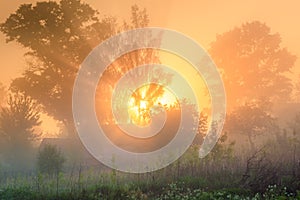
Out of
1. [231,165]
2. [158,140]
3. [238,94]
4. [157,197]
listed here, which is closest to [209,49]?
[238,94]

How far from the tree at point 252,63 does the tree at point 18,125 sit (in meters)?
30.5

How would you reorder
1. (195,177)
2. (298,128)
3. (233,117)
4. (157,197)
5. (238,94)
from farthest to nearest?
(238,94)
(233,117)
(298,128)
(195,177)
(157,197)

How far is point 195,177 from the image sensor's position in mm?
19938

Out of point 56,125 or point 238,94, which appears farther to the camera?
point 56,125

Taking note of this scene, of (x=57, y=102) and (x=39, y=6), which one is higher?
(x=39, y=6)

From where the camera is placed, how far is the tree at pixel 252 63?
61.8 meters

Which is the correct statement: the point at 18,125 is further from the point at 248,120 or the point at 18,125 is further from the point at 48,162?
the point at 248,120

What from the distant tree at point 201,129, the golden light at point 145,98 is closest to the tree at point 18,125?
the golden light at point 145,98

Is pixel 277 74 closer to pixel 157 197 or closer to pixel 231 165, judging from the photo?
pixel 231 165

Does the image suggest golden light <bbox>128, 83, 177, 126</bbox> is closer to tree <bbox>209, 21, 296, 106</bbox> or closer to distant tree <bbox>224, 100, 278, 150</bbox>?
distant tree <bbox>224, 100, 278, 150</bbox>

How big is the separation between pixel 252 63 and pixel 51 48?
31.6 metres

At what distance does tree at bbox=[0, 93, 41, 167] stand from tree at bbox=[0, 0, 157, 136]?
8.78 feet

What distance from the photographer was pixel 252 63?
207 feet

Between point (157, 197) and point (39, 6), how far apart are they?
33.6m
